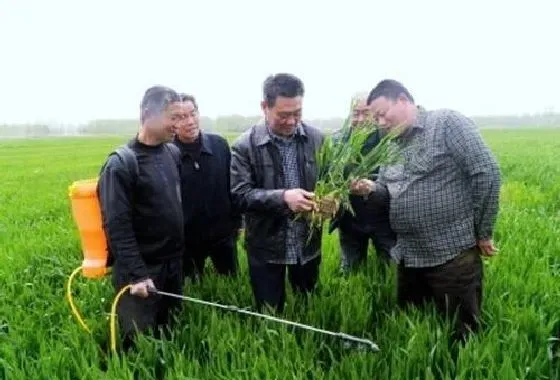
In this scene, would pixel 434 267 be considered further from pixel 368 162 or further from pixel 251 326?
pixel 251 326

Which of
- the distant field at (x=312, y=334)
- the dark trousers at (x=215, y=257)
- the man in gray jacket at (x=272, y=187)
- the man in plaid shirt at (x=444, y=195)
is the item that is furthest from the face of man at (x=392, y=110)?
the dark trousers at (x=215, y=257)

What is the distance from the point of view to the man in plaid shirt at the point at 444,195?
117 inches

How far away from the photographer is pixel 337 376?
2.49 m

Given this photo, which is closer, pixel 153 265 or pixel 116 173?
pixel 116 173

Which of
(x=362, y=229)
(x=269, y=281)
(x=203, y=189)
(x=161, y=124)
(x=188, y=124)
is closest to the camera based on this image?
(x=161, y=124)

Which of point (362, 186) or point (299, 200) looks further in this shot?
point (362, 186)

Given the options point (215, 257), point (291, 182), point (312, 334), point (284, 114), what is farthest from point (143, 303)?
point (284, 114)

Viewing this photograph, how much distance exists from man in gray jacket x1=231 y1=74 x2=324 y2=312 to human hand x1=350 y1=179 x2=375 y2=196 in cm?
37

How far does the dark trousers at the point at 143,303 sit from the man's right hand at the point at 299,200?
83 cm

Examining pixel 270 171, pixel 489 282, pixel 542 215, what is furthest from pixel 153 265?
pixel 542 215

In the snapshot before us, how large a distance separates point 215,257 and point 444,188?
2.02 m

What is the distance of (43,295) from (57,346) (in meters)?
1.50

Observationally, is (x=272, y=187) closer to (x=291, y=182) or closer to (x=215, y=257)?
(x=291, y=182)

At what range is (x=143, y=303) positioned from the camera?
10.6ft
